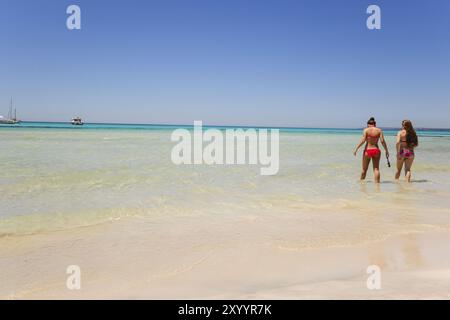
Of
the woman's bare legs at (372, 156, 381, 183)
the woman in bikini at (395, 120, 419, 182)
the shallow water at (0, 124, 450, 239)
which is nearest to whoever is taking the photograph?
the shallow water at (0, 124, 450, 239)

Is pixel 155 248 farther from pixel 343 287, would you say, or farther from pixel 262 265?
pixel 343 287

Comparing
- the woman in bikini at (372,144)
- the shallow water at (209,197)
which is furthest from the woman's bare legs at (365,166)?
the shallow water at (209,197)

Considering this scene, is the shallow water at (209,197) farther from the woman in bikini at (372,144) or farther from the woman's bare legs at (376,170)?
the woman in bikini at (372,144)

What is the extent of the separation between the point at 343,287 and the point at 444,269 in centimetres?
114

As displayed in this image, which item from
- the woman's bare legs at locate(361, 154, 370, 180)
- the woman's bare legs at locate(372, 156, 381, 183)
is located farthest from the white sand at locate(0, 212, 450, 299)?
the woman's bare legs at locate(361, 154, 370, 180)

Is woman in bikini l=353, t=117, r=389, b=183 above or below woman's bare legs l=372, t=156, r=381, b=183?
above

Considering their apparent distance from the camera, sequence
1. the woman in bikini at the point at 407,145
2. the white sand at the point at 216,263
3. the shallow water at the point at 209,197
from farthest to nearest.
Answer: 1. the woman in bikini at the point at 407,145
2. the shallow water at the point at 209,197
3. the white sand at the point at 216,263

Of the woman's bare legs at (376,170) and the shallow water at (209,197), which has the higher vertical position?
the woman's bare legs at (376,170)

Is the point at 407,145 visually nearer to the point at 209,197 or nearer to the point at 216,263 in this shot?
the point at 209,197

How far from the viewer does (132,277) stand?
3229mm

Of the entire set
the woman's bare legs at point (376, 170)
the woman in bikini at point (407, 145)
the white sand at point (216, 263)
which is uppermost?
the woman in bikini at point (407, 145)

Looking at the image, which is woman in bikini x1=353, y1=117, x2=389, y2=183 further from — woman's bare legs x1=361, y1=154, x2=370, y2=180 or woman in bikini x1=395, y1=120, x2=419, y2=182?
woman in bikini x1=395, y1=120, x2=419, y2=182

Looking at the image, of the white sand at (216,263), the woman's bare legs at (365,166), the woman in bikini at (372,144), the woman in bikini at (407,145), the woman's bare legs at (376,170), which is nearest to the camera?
the white sand at (216,263)
